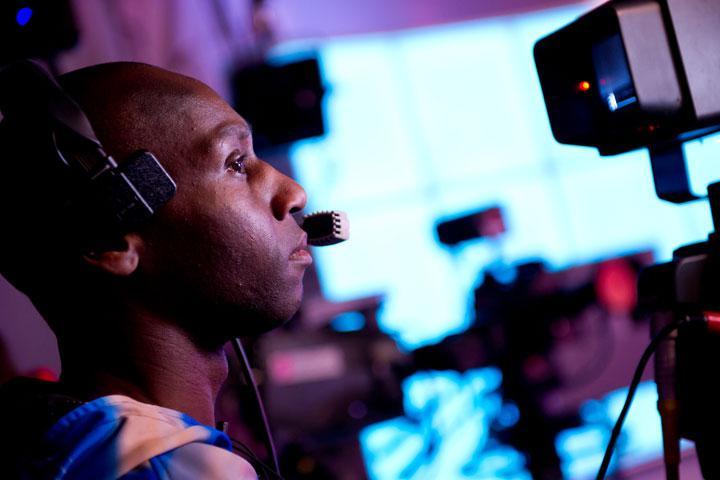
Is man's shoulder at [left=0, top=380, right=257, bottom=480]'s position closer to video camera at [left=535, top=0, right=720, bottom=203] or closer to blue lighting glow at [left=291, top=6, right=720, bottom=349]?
video camera at [left=535, top=0, right=720, bottom=203]

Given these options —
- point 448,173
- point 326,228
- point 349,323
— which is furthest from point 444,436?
point 326,228

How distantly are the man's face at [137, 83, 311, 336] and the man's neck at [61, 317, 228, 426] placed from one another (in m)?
0.04

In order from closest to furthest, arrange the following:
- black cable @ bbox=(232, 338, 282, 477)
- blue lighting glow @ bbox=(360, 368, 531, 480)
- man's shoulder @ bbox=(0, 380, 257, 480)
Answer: man's shoulder @ bbox=(0, 380, 257, 480), black cable @ bbox=(232, 338, 282, 477), blue lighting glow @ bbox=(360, 368, 531, 480)

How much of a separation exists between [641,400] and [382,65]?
2827mm

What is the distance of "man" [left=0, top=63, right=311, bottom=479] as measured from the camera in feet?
2.96

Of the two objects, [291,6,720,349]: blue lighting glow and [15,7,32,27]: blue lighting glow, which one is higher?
[15,7,32,27]: blue lighting glow

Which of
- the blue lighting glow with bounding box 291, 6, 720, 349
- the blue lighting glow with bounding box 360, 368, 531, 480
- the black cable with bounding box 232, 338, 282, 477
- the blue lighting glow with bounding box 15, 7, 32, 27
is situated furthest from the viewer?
the blue lighting glow with bounding box 291, 6, 720, 349

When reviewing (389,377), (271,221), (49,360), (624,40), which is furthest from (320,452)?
(624,40)

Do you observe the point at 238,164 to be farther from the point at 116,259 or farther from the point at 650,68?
the point at 650,68

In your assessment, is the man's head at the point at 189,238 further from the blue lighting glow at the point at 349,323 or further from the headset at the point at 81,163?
the blue lighting glow at the point at 349,323

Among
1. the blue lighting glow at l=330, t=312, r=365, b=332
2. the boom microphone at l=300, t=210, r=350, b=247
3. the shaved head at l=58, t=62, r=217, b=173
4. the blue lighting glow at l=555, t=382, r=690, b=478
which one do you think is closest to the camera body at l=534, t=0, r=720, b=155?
the boom microphone at l=300, t=210, r=350, b=247

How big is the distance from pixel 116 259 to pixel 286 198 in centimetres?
23

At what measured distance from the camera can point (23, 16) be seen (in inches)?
55.3

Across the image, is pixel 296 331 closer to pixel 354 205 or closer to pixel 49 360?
pixel 49 360
